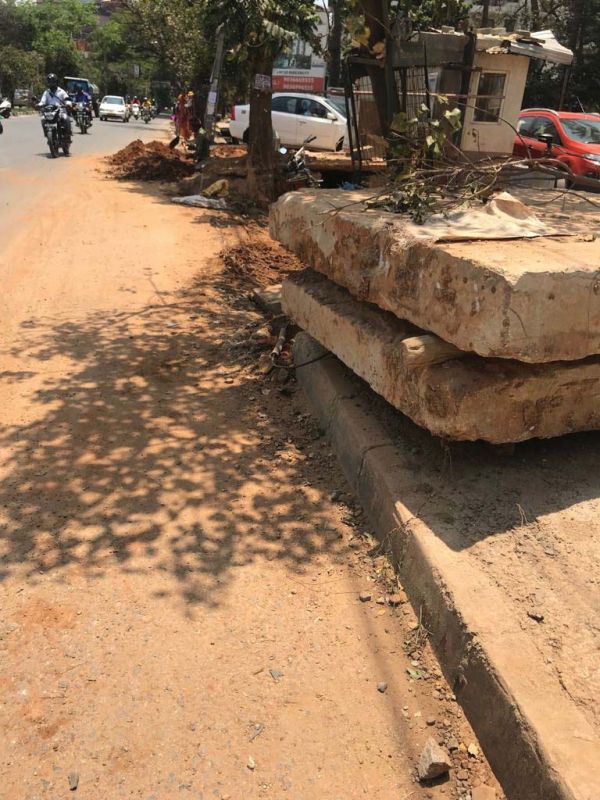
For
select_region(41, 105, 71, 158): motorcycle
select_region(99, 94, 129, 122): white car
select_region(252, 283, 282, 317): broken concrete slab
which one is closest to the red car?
select_region(252, 283, 282, 317): broken concrete slab

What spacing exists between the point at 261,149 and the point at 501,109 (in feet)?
13.3

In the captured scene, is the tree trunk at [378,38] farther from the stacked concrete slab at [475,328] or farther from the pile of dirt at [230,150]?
the pile of dirt at [230,150]

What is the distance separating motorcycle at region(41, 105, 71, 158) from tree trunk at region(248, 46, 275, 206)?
5915mm

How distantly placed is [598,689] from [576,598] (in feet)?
1.28

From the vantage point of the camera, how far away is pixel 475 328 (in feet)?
8.23

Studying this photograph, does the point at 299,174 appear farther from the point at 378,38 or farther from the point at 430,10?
Result: the point at 378,38

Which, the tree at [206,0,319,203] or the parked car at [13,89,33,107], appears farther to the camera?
the parked car at [13,89,33,107]

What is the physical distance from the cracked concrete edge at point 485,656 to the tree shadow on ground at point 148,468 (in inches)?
15.5

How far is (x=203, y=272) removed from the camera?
24.1 feet

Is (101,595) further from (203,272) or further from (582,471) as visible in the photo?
(203,272)

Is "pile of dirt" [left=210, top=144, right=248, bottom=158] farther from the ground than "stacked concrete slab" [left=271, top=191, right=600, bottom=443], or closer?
closer

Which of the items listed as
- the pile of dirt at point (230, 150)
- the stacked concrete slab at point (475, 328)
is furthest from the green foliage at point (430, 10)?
the pile of dirt at point (230, 150)

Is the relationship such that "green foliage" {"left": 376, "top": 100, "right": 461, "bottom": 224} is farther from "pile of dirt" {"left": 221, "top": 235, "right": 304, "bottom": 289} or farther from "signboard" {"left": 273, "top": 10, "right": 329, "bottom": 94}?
"signboard" {"left": 273, "top": 10, "right": 329, "bottom": 94}

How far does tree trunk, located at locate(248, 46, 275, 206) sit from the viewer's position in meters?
11.4
